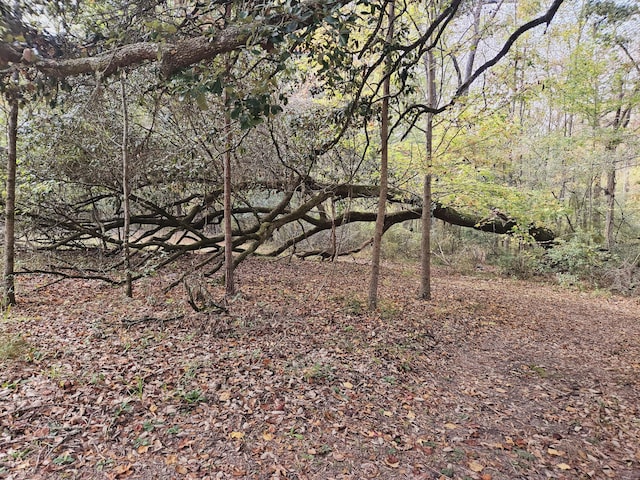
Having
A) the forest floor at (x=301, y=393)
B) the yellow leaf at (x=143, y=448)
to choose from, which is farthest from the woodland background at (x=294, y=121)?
the yellow leaf at (x=143, y=448)

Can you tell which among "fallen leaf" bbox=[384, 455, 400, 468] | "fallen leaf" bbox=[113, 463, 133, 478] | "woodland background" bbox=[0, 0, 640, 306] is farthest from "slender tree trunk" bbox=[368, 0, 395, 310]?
"fallen leaf" bbox=[113, 463, 133, 478]

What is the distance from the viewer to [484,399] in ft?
14.4

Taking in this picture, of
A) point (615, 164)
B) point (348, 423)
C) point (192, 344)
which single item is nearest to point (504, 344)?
point (348, 423)

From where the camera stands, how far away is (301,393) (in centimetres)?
407

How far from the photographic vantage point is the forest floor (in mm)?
3059

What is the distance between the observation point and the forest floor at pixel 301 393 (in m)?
3.06

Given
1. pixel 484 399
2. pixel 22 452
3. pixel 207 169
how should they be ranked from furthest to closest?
1. pixel 207 169
2. pixel 484 399
3. pixel 22 452

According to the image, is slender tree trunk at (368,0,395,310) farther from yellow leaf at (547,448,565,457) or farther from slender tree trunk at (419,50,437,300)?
yellow leaf at (547,448,565,457)

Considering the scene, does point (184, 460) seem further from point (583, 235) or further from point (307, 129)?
point (583, 235)

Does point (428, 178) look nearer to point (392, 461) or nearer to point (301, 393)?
point (301, 393)

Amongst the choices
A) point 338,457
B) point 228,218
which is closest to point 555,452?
point 338,457

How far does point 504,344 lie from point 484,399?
2269mm

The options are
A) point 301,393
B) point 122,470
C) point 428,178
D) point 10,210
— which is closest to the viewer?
point 122,470

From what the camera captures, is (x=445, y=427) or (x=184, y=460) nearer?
(x=184, y=460)
